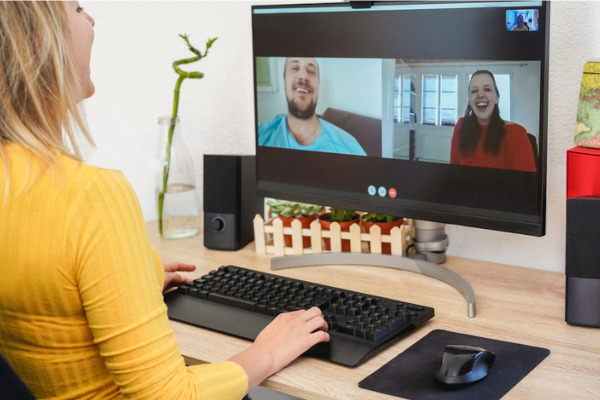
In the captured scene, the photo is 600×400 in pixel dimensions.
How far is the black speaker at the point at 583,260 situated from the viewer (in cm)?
116

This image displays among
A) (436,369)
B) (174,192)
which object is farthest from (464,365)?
(174,192)

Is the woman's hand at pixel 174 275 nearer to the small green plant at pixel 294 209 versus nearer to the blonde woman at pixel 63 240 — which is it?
the small green plant at pixel 294 209

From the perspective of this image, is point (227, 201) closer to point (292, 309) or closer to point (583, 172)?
point (292, 309)

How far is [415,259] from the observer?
4.91ft

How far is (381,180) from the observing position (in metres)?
1.46

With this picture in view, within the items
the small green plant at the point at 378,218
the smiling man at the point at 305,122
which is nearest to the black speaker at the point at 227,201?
the smiling man at the point at 305,122

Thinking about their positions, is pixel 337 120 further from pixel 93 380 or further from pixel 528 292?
pixel 93 380

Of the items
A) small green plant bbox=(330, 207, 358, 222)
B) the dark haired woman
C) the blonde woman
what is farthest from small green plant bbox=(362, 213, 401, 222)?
the blonde woman

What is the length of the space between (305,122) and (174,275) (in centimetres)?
42

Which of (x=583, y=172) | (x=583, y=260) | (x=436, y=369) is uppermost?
(x=583, y=172)

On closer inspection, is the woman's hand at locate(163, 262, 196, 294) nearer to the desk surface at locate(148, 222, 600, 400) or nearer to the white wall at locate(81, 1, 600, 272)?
the desk surface at locate(148, 222, 600, 400)

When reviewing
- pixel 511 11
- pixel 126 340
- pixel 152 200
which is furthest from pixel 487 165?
Result: pixel 152 200

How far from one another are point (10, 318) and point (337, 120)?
2.55 ft

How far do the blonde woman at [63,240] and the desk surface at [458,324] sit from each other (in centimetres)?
21
